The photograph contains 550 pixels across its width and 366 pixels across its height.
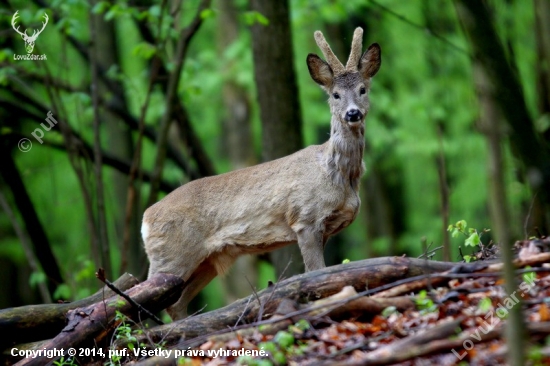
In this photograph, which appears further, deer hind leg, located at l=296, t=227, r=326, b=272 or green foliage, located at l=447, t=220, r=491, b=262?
deer hind leg, located at l=296, t=227, r=326, b=272

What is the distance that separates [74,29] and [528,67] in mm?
11350

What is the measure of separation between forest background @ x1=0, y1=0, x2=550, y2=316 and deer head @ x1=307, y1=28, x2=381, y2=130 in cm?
79

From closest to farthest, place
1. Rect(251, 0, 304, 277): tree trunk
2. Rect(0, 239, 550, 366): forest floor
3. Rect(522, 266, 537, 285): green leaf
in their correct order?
Rect(0, 239, 550, 366): forest floor, Rect(522, 266, 537, 285): green leaf, Rect(251, 0, 304, 277): tree trunk

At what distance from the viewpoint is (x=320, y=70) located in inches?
322

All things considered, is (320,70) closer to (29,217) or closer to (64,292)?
(64,292)

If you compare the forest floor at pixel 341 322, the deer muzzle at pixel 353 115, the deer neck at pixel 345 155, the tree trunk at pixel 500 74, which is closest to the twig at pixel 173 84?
the deer neck at pixel 345 155

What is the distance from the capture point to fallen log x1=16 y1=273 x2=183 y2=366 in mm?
5844

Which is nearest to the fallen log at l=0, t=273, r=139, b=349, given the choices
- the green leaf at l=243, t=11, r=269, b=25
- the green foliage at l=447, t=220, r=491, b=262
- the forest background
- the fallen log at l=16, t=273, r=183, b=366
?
the fallen log at l=16, t=273, r=183, b=366

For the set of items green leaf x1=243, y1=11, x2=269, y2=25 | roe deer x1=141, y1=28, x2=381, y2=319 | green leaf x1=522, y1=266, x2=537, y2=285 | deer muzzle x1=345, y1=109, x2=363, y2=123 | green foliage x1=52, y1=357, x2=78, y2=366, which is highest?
green leaf x1=243, y1=11, x2=269, y2=25

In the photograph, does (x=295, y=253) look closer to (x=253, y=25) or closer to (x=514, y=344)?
(x=253, y=25)

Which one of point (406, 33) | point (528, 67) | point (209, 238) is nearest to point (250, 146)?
point (406, 33)

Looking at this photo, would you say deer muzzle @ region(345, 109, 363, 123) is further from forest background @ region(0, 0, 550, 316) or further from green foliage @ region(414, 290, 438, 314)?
green foliage @ region(414, 290, 438, 314)

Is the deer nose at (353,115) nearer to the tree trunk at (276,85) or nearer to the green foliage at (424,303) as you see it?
the tree trunk at (276,85)

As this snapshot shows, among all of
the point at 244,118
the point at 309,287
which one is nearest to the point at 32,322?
the point at 309,287
